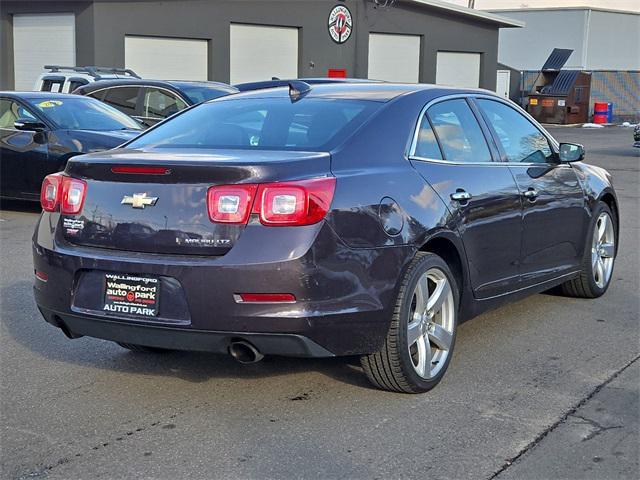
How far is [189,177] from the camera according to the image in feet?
14.7

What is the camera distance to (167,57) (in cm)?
2900

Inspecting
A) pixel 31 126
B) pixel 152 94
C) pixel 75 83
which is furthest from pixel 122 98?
pixel 31 126

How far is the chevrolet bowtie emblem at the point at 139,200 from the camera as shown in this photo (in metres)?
4.55

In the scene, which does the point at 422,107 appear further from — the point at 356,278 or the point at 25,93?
the point at 25,93

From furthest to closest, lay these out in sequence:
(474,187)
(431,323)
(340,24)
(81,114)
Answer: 1. (340,24)
2. (81,114)
3. (474,187)
4. (431,323)

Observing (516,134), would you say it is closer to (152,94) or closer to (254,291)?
(254,291)

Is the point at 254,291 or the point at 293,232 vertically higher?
the point at 293,232

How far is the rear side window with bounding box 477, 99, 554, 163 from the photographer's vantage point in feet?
20.1

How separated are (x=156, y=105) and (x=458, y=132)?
35.2ft

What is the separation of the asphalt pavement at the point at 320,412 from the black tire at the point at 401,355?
8cm

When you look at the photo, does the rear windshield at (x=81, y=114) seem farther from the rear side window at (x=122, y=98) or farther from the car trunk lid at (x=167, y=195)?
the car trunk lid at (x=167, y=195)

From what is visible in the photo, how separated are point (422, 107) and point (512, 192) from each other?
909mm

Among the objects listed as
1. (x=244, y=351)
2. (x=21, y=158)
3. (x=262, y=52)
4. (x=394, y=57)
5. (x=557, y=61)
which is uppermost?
(x=557, y=61)

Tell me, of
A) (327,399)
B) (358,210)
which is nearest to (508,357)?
(327,399)
